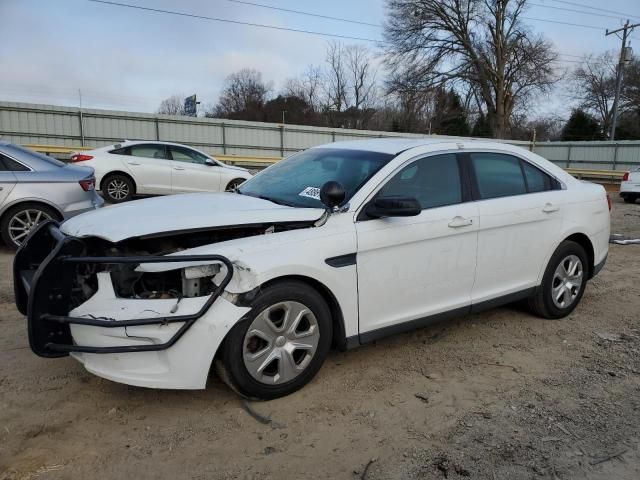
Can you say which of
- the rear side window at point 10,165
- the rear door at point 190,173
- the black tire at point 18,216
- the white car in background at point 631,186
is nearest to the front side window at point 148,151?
the rear door at point 190,173

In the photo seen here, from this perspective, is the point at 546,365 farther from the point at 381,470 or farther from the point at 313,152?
the point at 313,152

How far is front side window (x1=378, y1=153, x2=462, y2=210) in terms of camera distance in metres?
3.86

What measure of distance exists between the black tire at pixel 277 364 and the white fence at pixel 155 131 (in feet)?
67.7

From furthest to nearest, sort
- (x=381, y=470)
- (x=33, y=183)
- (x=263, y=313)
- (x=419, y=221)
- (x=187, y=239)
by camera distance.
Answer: (x=33, y=183) < (x=419, y=221) < (x=187, y=239) < (x=263, y=313) < (x=381, y=470)

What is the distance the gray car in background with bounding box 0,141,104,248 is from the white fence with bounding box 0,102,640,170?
15.4m

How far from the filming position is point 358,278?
350 cm

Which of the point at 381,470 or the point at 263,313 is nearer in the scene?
the point at 381,470

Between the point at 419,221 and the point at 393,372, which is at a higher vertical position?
the point at 419,221

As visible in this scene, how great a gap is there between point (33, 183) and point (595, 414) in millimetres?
6813

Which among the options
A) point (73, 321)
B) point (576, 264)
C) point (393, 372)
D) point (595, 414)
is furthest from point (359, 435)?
point (576, 264)

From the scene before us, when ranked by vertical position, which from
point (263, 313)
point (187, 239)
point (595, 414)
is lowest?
point (595, 414)

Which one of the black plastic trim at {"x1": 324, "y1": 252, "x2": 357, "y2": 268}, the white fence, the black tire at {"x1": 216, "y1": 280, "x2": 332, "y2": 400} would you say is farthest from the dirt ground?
the white fence

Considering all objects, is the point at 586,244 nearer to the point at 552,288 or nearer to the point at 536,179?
the point at 552,288

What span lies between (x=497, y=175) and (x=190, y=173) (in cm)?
955
